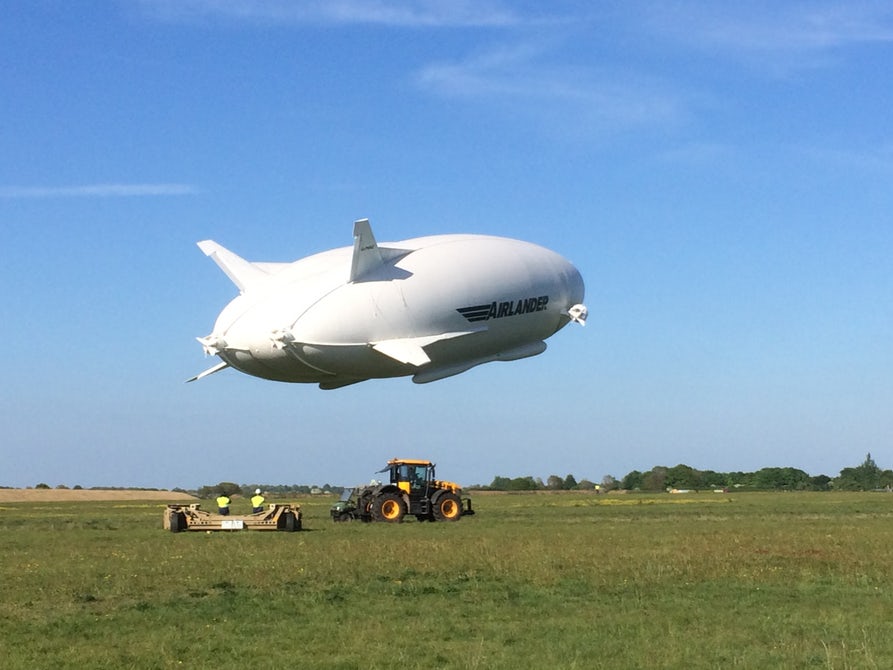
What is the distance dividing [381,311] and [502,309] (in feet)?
12.8

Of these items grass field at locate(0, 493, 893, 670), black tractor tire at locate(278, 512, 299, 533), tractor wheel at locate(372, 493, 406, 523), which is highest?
tractor wheel at locate(372, 493, 406, 523)

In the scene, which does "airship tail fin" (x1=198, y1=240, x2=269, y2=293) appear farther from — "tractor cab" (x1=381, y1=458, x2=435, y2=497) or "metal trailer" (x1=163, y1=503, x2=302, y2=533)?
"tractor cab" (x1=381, y1=458, x2=435, y2=497)

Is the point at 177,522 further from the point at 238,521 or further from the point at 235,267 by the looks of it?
the point at 235,267

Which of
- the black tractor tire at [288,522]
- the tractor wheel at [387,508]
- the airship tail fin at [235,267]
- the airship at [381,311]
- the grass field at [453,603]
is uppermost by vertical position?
the airship tail fin at [235,267]

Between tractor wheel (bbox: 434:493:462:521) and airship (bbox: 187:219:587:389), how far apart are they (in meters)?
20.7

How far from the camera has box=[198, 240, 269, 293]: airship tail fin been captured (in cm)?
2937

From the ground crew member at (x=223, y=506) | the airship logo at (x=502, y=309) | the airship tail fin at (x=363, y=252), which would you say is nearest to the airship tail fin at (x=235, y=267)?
the airship tail fin at (x=363, y=252)

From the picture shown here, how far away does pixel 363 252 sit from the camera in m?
26.1

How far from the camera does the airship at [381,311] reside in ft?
84.3

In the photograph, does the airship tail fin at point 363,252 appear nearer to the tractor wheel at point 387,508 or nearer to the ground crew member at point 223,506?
the tractor wheel at point 387,508

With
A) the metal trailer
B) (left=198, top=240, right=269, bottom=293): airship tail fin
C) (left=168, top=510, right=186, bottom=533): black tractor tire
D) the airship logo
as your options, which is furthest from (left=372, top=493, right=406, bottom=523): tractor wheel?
the airship logo

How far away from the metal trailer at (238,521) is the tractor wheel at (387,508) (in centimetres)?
539

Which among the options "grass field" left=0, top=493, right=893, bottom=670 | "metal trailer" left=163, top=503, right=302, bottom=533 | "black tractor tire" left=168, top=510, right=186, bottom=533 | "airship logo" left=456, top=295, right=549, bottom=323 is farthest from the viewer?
"black tractor tire" left=168, top=510, right=186, bottom=533

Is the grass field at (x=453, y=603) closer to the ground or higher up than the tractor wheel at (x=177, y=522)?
closer to the ground
